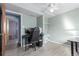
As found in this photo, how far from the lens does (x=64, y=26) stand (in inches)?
85.8

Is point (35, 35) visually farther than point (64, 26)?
Yes

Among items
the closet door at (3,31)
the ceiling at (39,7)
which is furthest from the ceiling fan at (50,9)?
the closet door at (3,31)

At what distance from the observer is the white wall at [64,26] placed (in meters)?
2.11

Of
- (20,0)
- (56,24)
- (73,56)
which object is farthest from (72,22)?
(20,0)

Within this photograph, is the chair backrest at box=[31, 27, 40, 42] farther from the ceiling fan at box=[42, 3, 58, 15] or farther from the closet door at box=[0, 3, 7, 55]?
the closet door at box=[0, 3, 7, 55]

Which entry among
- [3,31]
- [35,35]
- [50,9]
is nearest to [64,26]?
[50,9]

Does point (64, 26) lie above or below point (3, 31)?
above

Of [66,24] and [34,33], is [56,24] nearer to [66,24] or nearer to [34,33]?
[66,24]

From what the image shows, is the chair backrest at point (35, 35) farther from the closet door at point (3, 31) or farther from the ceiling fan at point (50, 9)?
the closet door at point (3, 31)

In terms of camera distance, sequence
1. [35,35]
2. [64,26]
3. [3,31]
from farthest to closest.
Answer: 1. [35,35]
2. [64,26]
3. [3,31]

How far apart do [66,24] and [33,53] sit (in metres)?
1.06

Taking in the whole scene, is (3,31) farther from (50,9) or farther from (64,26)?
(64,26)

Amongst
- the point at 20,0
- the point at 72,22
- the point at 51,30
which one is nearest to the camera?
the point at 20,0

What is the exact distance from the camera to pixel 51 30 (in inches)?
89.9
